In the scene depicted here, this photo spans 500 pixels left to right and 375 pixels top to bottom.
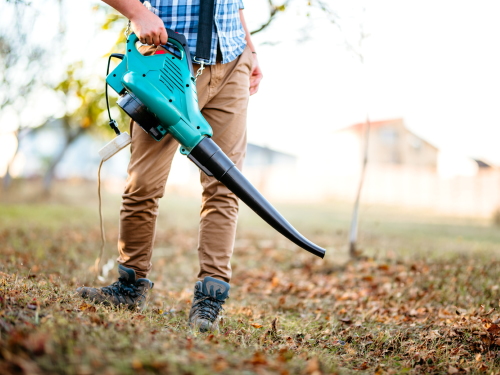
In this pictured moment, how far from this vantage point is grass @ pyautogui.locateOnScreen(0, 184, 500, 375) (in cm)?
124

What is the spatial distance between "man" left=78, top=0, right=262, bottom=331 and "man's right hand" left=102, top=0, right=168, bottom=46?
153 millimetres

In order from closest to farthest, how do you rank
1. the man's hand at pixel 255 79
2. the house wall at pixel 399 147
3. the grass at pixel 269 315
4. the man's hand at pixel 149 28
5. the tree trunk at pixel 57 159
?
the grass at pixel 269 315 < the man's hand at pixel 149 28 < the man's hand at pixel 255 79 < the tree trunk at pixel 57 159 < the house wall at pixel 399 147

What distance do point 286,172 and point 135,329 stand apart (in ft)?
70.1

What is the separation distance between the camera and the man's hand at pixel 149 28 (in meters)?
1.92

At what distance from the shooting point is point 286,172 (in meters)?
22.7

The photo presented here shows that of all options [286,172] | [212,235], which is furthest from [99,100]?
[286,172]

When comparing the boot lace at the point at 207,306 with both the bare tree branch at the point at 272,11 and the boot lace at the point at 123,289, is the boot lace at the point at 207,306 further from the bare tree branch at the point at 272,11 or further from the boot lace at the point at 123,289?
the bare tree branch at the point at 272,11

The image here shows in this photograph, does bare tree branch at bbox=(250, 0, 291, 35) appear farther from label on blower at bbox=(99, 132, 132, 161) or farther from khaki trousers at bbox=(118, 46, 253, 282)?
label on blower at bbox=(99, 132, 132, 161)

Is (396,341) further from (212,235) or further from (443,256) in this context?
(443,256)

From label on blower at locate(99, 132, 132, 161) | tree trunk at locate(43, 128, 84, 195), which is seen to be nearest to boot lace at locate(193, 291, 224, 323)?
label on blower at locate(99, 132, 132, 161)

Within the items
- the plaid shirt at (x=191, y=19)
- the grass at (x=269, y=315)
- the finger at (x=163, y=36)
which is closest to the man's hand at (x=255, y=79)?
the plaid shirt at (x=191, y=19)

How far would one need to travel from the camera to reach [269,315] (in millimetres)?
2682

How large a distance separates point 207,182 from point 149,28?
0.80 meters

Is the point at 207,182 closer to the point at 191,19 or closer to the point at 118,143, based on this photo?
the point at 118,143
